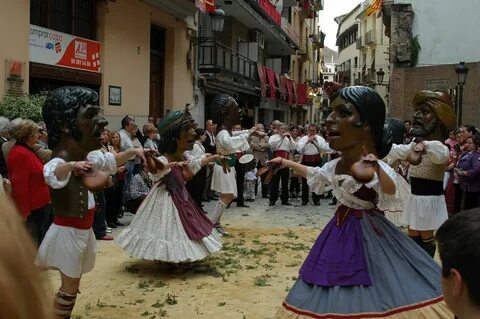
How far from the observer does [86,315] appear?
512cm

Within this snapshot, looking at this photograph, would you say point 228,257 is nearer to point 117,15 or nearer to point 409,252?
point 409,252

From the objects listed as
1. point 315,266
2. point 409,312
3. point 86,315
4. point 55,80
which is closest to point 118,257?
point 86,315

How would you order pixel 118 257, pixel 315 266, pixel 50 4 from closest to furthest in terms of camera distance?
pixel 315 266
pixel 118 257
pixel 50 4

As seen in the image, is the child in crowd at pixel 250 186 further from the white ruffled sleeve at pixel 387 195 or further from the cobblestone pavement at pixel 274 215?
the white ruffled sleeve at pixel 387 195

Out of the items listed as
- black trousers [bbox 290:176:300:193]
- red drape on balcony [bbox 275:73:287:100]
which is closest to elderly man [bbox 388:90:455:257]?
black trousers [bbox 290:176:300:193]

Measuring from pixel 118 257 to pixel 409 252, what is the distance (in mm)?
4271

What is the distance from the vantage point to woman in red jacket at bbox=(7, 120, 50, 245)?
6.17 meters

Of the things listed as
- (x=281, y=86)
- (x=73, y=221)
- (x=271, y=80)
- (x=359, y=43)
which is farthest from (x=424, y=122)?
(x=359, y=43)

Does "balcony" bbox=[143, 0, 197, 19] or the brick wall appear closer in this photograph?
"balcony" bbox=[143, 0, 197, 19]

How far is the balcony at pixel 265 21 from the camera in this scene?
20.3 metres

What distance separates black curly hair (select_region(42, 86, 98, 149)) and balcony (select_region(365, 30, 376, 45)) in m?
40.9

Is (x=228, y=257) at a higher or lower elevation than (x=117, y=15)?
lower

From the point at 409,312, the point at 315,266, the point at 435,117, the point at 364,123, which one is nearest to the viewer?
the point at 409,312

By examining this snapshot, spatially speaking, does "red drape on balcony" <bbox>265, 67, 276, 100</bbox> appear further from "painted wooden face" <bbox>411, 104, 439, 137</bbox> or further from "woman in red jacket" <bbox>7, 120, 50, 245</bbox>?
"painted wooden face" <bbox>411, 104, 439, 137</bbox>
